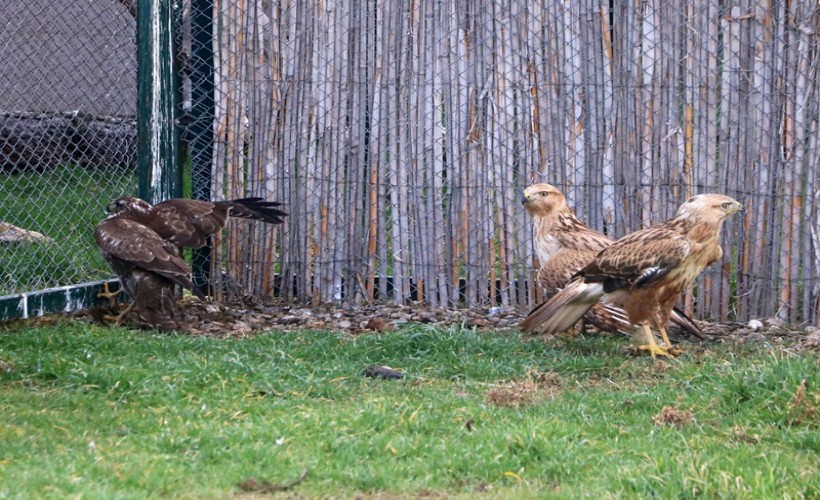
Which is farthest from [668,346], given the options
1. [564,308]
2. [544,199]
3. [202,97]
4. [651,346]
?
[202,97]

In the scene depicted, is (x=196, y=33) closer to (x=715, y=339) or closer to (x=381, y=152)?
(x=381, y=152)

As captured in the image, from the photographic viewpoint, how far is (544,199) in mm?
9062

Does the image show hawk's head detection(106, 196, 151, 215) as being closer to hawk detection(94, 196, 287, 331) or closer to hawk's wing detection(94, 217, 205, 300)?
hawk detection(94, 196, 287, 331)

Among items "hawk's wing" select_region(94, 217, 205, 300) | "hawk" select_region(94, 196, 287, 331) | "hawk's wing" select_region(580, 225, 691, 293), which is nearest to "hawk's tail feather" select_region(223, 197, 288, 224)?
"hawk" select_region(94, 196, 287, 331)

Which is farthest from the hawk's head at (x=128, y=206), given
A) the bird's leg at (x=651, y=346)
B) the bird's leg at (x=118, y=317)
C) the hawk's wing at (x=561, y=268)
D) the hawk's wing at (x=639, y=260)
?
the bird's leg at (x=651, y=346)

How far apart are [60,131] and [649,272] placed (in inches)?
297

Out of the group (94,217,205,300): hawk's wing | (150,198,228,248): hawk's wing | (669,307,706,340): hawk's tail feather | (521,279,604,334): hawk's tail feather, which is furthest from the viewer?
(150,198,228,248): hawk's wing

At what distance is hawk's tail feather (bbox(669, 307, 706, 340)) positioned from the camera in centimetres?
862

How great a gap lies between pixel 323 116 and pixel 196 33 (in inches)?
56.2

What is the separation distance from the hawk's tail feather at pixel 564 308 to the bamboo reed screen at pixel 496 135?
4.47 ft

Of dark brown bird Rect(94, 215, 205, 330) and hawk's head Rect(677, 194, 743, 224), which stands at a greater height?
hawk's head Rect(677, 194, 743, 224)

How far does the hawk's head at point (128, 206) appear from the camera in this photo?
31.0 ft

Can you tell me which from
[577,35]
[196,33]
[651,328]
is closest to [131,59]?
[196,33]

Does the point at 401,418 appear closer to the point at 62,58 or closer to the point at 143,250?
the point at 143,250
